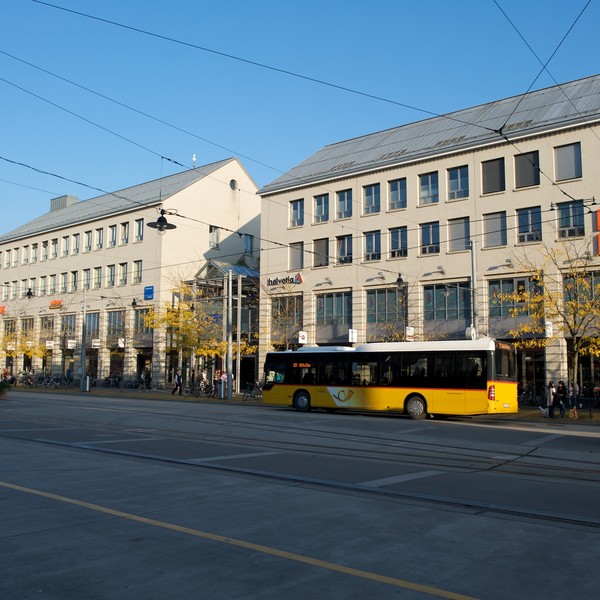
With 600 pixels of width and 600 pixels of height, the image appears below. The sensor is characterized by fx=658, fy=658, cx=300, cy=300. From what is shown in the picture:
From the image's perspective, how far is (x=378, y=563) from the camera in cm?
562

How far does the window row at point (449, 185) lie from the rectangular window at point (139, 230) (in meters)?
15.6

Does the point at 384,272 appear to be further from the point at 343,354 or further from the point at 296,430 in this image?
the point at 296,430

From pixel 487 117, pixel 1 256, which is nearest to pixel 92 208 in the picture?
pixel 1 256

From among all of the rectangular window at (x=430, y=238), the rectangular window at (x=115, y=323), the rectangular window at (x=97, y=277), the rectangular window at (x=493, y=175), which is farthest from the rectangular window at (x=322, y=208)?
the rectangular window at (x=97, y=277)

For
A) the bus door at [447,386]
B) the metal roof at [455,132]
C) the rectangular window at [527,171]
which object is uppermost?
the metal roof at [455,132]

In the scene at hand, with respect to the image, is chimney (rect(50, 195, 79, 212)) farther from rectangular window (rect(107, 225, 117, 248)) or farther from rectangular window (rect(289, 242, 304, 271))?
rectangular window (rect(289, 242, 304, 271))

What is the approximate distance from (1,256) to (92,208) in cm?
1546

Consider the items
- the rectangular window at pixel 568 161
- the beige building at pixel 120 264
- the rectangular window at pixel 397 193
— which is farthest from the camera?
the beige building at pixel 120 264

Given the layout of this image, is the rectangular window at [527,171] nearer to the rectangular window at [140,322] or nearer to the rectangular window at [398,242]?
the rectangular window at [398,242]

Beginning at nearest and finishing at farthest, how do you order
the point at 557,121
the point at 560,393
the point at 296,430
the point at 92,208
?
the point at 296,430 < the point at 560,393 < the point at 557,121 < the point at 92,208

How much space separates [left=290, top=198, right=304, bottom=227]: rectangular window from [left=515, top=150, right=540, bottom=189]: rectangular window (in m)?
15.6

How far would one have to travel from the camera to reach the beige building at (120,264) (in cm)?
5450

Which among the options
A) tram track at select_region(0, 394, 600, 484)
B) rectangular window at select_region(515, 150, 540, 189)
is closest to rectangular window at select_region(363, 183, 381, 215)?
rectangular window at select_region(515, 150, 540, 189)

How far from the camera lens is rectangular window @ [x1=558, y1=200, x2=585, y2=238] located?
33906 millimetres
